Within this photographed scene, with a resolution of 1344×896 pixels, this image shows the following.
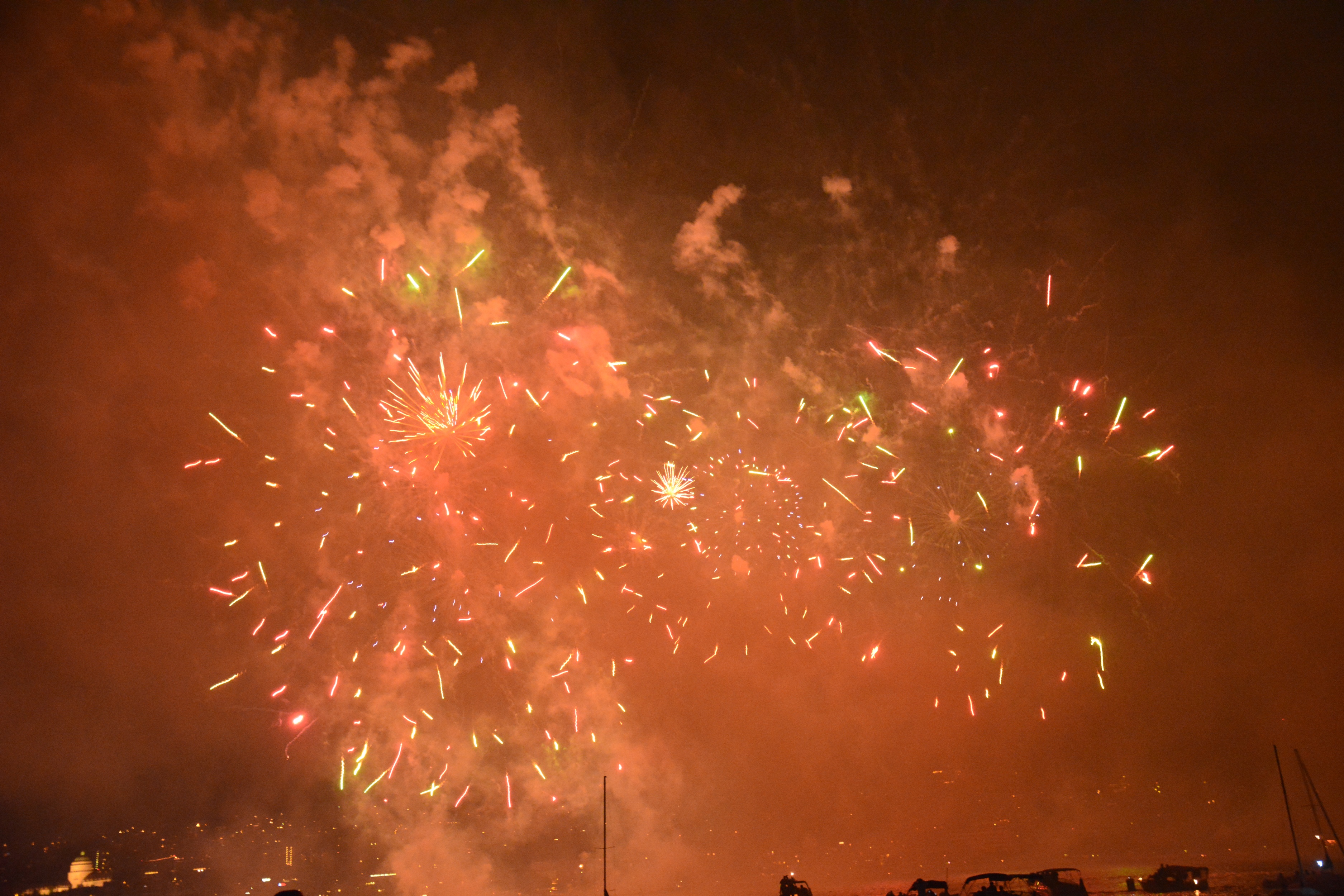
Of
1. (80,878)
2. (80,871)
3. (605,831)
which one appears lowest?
(80,878)

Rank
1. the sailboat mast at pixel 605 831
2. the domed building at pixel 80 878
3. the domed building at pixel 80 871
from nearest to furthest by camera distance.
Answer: the sailboat mast at pixel 605 831 < the domed building at pixel 80 878 < the domed building at pixel 80 871

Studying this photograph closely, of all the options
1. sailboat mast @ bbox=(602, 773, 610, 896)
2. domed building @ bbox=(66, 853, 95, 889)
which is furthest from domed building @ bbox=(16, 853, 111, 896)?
sailboat mast @ bbox=(602, 773, 610, 896)

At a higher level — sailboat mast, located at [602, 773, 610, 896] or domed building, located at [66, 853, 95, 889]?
sailboat mast, located at [602, 773, 610, 896]

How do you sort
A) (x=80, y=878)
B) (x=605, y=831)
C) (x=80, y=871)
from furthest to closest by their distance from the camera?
(x=80, y=878) < (x=80, y=871) < (x=605, y=831)

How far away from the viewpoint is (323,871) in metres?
63.7

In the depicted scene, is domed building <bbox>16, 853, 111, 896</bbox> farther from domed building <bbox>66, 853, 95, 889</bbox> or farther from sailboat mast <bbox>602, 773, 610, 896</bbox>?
sailboat mast <bbox>602, 773, 610, 896</bbox>

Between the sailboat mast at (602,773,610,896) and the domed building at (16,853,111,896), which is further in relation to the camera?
the domed building at (16,853,111,896)

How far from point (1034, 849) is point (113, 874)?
92525 millimetres

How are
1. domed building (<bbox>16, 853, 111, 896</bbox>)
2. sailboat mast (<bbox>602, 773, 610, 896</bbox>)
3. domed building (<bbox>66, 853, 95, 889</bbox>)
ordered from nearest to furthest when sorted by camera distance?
sailboat mast (<bbox>602, 773, 610, 896</bbox>) < domed building (<bbox>16, 853, 111, 896</bbox>) < domed building (<bbox>66, 853, 95, 889</bbox>)

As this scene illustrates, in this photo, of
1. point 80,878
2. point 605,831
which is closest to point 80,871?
point 80,878

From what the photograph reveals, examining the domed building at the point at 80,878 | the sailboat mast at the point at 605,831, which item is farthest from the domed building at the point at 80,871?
the sailboat mast at the point at 605,831

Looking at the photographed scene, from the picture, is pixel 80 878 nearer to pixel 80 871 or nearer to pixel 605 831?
pixel 80 871

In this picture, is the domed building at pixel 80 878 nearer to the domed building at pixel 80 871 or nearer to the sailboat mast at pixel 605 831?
the domed building at pixel 80 871

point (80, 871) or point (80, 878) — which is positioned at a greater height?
point (80, 871)
